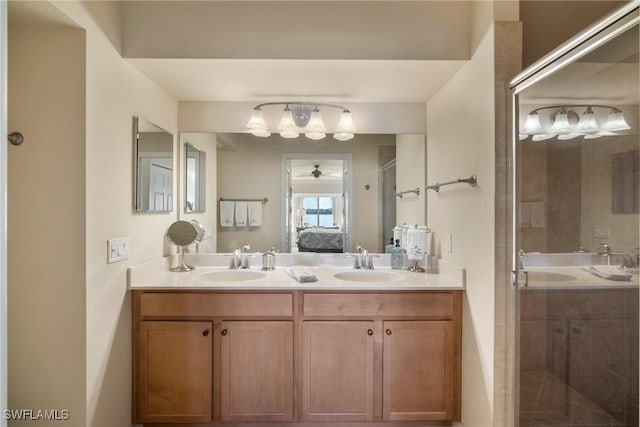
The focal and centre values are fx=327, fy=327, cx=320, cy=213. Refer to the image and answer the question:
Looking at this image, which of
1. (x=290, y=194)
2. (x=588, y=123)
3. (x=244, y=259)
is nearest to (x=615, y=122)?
(x=588, y=123)

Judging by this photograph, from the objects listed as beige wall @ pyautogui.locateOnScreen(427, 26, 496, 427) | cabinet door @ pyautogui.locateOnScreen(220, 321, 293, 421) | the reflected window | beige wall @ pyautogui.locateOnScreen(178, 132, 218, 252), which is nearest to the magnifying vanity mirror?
beige wall @ pyautogui.locateOnScreen(178, 132, 218, 252)

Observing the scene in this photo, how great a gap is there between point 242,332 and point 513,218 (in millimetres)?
1490

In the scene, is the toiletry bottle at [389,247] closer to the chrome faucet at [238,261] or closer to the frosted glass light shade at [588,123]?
the chrome faucet at [238,261]

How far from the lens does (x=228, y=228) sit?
245 cm

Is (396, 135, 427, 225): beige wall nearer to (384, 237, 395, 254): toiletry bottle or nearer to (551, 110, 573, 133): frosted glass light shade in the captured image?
(384, 237, 395, 254): toiletry bottle

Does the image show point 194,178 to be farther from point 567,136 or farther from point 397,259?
point 567,136

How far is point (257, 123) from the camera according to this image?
231 centimetres

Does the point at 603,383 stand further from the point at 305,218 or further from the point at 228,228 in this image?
the point at 228,228

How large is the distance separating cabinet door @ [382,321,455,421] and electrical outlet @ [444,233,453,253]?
44cm

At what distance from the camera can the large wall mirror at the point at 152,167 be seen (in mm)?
1871

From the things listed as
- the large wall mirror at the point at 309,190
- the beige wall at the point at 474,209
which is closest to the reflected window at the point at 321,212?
the large wall mirror at the point at 309,190

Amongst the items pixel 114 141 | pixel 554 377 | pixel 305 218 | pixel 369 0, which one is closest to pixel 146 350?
pixel 114 141

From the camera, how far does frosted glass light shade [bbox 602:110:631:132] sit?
1.35 m

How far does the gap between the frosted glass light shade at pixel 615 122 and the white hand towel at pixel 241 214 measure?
2.11m
